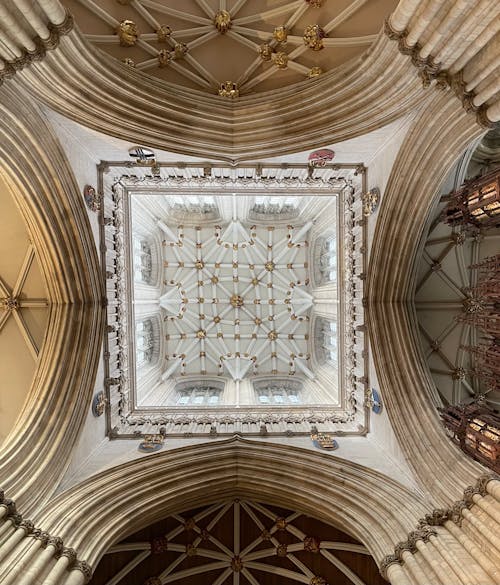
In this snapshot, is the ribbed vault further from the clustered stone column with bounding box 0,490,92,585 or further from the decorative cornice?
the decorative cornice

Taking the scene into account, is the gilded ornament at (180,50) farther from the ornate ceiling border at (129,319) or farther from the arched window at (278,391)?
the arched window at (278,391)

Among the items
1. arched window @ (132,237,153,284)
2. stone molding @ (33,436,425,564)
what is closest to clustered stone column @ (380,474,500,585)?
stone molding @ (33,436,425,564)

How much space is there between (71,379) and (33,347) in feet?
4.72

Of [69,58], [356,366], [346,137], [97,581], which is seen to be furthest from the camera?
[356,366]

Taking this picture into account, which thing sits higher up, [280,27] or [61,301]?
[280,27]

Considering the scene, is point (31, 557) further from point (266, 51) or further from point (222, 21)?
point (222, 21)

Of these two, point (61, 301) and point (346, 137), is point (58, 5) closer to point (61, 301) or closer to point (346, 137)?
point (346, 137)

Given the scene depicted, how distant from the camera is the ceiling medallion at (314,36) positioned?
7383mm

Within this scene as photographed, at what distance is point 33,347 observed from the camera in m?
9.56

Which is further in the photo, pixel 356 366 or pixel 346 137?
pixel 356 366

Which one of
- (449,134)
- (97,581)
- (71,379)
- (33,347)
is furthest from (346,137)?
(97,581)

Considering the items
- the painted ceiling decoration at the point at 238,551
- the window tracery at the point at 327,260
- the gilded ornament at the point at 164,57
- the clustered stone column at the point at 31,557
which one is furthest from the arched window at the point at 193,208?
the clustered stone column at the point at 31,557

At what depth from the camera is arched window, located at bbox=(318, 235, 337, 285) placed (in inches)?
631

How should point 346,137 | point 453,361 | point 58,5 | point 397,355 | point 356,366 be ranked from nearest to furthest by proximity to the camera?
1. point 58,5
2. point 346,137
3. point 397,355
4. point 356,366
5. point 453,361
